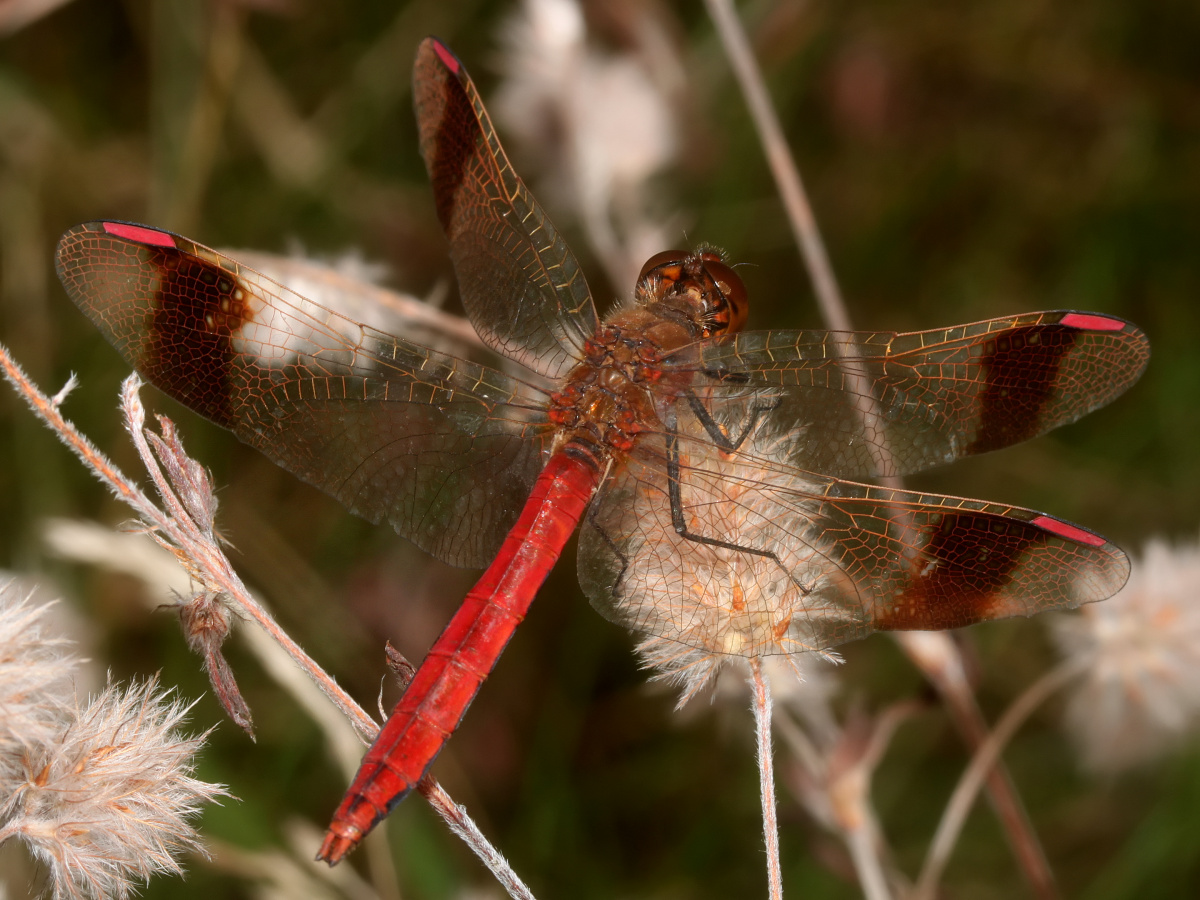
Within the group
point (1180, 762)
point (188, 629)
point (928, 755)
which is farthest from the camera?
point (928, 755)

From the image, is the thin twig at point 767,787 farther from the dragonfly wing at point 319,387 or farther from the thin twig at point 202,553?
the dragonfly wing at point 319,387

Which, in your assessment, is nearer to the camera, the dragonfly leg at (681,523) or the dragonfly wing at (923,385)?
the dragonfly leg at (681,523)

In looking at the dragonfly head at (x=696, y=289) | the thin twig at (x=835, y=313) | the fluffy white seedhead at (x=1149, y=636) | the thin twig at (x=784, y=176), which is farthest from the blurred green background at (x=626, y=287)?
the dragonfly head at (x=696, y=289)

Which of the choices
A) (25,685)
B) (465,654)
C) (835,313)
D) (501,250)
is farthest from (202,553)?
(835,313)

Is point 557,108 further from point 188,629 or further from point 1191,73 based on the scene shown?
point 1191,73

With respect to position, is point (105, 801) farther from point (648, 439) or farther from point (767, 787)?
point (648, 439)

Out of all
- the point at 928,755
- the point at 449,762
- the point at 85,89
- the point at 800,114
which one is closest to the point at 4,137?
the point at 85,89
